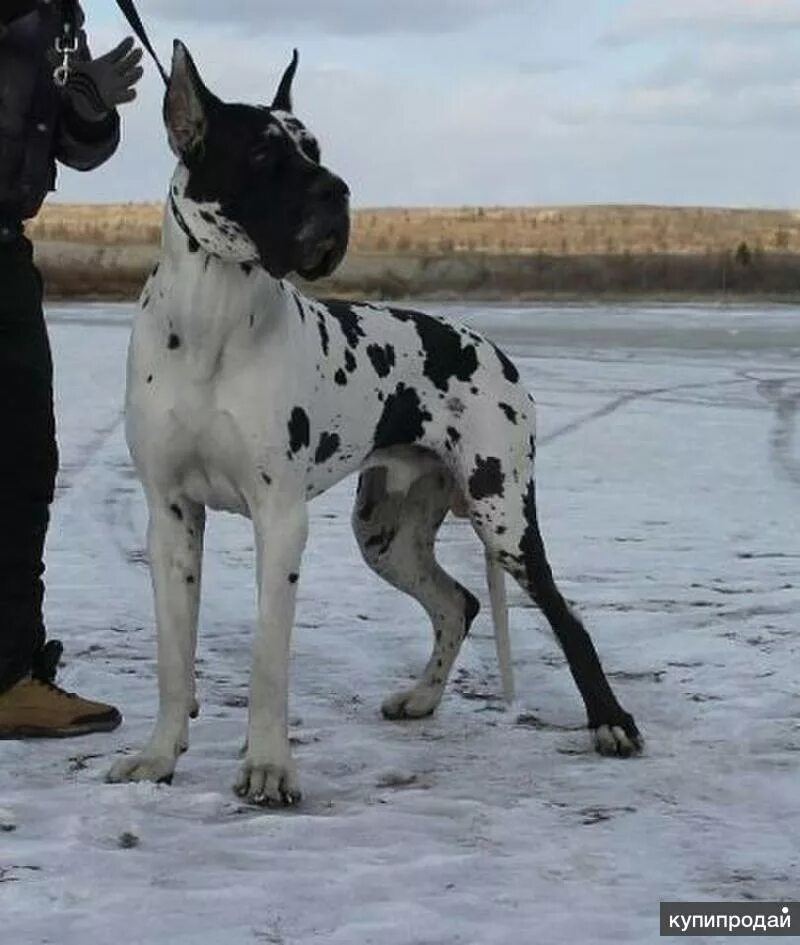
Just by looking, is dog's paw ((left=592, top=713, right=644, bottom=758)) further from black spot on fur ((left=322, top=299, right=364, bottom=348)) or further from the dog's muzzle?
the dog's muzzle

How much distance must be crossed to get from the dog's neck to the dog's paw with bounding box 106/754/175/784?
43.7 inches

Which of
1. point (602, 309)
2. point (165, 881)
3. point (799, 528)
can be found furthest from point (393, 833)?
point (602, 309)

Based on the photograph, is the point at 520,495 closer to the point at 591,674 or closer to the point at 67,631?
the point at 591,674

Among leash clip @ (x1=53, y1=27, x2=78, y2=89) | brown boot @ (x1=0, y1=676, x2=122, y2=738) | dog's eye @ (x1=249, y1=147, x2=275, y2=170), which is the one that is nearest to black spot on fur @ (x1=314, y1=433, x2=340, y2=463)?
dog's eye @ (x1=249, y1=147, x2=275, y2=170)

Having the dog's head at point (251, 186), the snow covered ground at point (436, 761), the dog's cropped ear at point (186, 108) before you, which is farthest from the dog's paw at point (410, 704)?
the dog's cropped ear at point (186, 108)

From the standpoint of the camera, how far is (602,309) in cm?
3175

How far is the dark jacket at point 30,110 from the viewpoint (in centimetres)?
533

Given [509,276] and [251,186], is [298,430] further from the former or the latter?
[509,276]

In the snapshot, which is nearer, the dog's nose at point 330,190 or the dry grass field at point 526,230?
the dog's nose at point 330,190

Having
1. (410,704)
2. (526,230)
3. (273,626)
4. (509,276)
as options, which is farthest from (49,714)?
(526,230)

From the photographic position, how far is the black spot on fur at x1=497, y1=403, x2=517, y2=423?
5785mm

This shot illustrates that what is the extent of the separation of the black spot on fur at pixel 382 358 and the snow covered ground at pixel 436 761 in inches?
44.7

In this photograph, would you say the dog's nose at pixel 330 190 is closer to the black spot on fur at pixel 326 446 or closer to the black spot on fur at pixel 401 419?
the black spot on fur at pixel 326 446

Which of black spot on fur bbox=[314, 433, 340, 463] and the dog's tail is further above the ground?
black spot on fur bbox=[314, 433, 340, 463]
